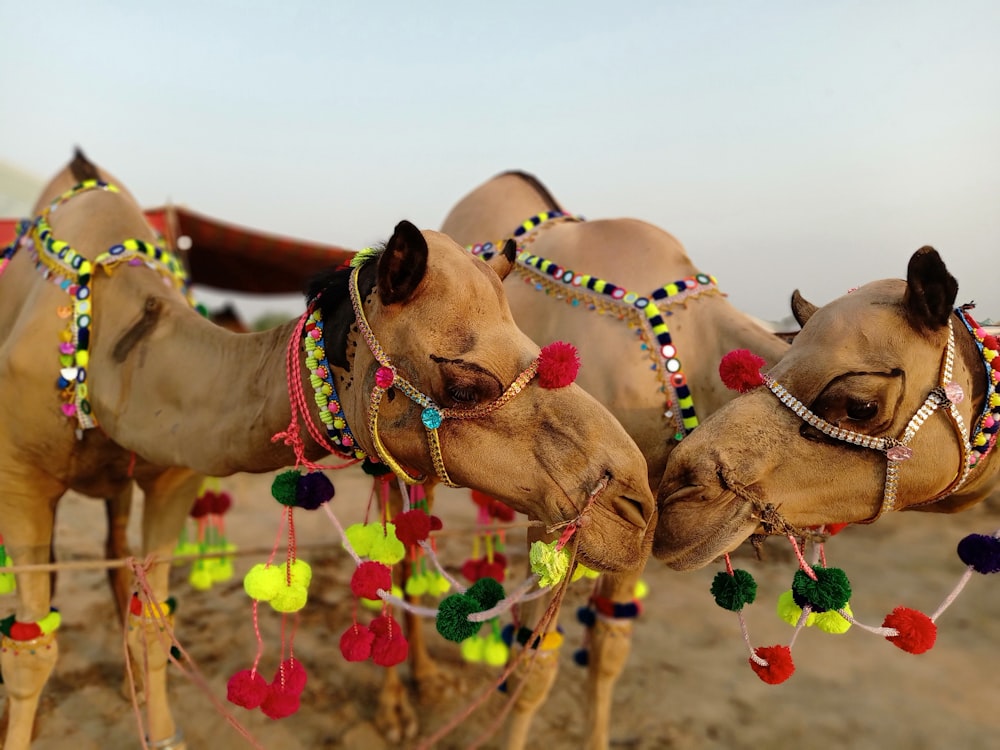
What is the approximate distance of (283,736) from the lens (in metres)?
3.57

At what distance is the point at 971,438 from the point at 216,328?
98.4 inches

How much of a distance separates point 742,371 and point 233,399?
166 centimetres

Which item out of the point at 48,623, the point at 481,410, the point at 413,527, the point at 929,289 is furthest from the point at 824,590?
the point at 48,623

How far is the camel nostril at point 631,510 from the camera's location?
1649mm

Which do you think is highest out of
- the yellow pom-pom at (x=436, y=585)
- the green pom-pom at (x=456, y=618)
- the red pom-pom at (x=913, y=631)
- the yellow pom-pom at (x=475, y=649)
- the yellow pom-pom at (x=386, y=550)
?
the red pom-pom at (x=913, y=631)

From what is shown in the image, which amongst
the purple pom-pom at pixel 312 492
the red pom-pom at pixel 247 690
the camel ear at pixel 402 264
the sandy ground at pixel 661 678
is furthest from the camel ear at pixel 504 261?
the sandy ground at pixel 661 678

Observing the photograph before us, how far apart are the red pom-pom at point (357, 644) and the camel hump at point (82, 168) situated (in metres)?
3.13

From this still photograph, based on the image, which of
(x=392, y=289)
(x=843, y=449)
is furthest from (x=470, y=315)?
(x=843, y=449)

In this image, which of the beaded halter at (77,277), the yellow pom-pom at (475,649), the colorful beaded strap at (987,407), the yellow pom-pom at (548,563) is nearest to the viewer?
the yellow pom-pom at (548,563)

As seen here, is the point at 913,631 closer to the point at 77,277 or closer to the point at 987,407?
the point at 987,407

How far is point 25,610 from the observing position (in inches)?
105

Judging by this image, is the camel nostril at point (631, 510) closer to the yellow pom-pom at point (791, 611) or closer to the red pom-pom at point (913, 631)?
the yellow pom-pom at point (791, 611)

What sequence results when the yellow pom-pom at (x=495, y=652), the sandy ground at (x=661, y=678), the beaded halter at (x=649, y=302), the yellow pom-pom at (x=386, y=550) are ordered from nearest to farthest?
the yellow pom-pom at (x=386, y=550) → the beaded halter at (x=649, y=302) → the yellow pom-pom at (x=495, y=652) → the sandy ground at (x=661, y=678)

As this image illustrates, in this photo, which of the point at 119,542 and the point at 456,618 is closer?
the point at 456,618
